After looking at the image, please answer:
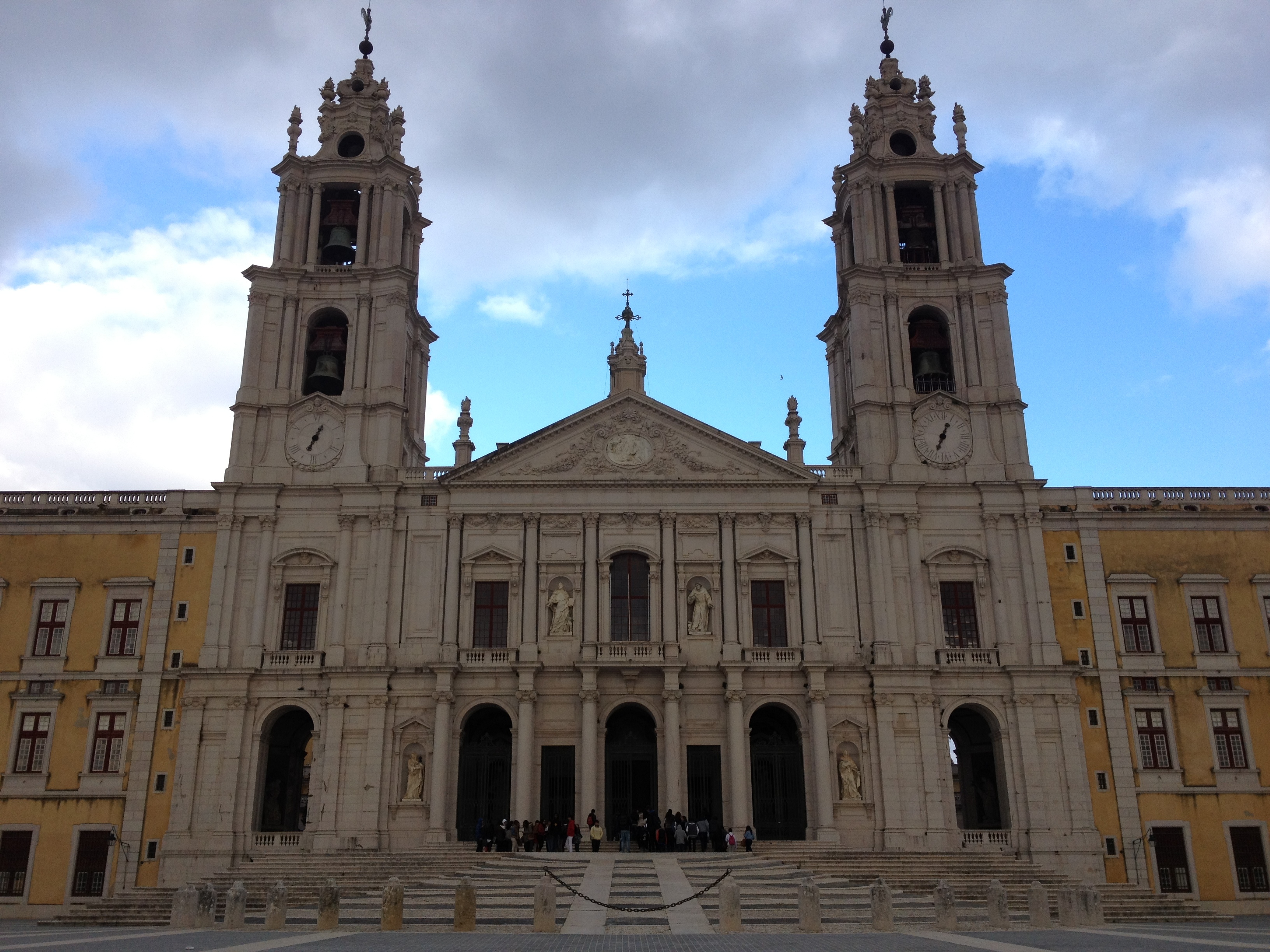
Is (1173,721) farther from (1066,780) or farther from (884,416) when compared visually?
(884,416)

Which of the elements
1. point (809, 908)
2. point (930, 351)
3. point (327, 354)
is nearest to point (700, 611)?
point (930, 351)

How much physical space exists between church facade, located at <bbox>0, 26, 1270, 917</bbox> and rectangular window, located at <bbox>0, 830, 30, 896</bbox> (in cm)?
12

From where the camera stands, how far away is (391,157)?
149ft

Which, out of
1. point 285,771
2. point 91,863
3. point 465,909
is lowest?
point 465,909

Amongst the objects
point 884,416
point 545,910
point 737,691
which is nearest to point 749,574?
point 737,691

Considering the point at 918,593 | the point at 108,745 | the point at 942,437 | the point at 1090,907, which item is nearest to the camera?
the point at 1090,907

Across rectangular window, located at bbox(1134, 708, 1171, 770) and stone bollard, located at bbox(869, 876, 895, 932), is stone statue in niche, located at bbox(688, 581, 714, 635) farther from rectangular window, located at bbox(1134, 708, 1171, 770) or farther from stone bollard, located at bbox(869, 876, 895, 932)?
stone bollard, located at bbox(869, 876, 895, 932)

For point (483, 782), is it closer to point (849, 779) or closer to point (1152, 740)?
point (849, 779)

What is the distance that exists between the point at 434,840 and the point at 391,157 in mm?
26898

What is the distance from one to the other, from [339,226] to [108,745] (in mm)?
21902

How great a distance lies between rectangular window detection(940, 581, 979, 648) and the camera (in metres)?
39.3

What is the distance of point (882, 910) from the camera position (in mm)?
22875

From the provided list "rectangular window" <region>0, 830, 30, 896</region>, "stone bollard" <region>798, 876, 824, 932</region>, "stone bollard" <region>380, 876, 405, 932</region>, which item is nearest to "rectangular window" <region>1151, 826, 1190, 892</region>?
"stone bollard" <region>798, 876, 824, 932</region>

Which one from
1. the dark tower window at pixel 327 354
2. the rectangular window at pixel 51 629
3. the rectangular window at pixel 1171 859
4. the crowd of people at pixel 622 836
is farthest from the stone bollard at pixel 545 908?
the dark tower window at pixel 327 354
